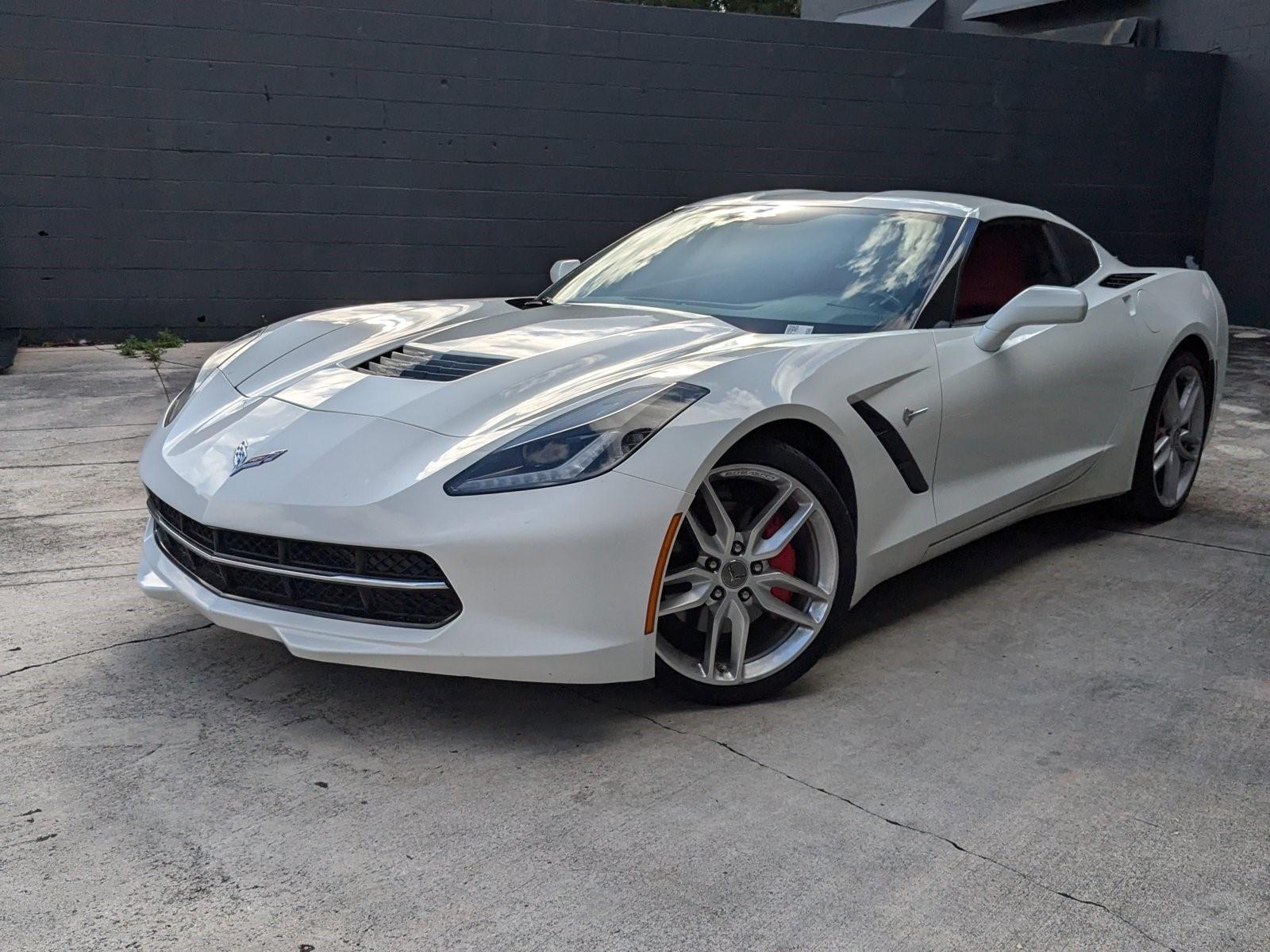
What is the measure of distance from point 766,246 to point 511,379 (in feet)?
4.42

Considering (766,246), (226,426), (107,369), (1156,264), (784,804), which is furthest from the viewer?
(1156,264)

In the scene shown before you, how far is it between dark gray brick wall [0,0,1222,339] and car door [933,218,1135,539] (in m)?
5.98

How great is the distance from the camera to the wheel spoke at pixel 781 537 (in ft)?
10.5

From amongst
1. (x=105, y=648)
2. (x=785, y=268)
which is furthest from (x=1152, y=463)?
(x=105, y=648)

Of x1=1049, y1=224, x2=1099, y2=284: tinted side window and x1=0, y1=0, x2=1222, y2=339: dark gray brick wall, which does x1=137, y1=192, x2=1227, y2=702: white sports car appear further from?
x1=0, y1=0, x2=1222, y2=339: dark gray brick wall

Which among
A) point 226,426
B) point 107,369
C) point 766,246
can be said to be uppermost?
point 766,246

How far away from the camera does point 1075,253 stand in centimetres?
489

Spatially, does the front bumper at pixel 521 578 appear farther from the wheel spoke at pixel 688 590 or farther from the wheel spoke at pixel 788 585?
the wheel spoke at pixel 788 585

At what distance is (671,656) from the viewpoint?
10.2ft

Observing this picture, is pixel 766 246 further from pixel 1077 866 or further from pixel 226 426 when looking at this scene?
pixel 1077 866

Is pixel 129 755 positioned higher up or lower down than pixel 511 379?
lower down

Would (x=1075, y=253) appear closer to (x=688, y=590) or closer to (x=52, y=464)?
(x=688, y=590)

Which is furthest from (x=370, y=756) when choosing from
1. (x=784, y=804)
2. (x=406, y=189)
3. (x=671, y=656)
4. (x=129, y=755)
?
(x=406, y=189)

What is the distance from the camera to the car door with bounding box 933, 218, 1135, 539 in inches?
151
